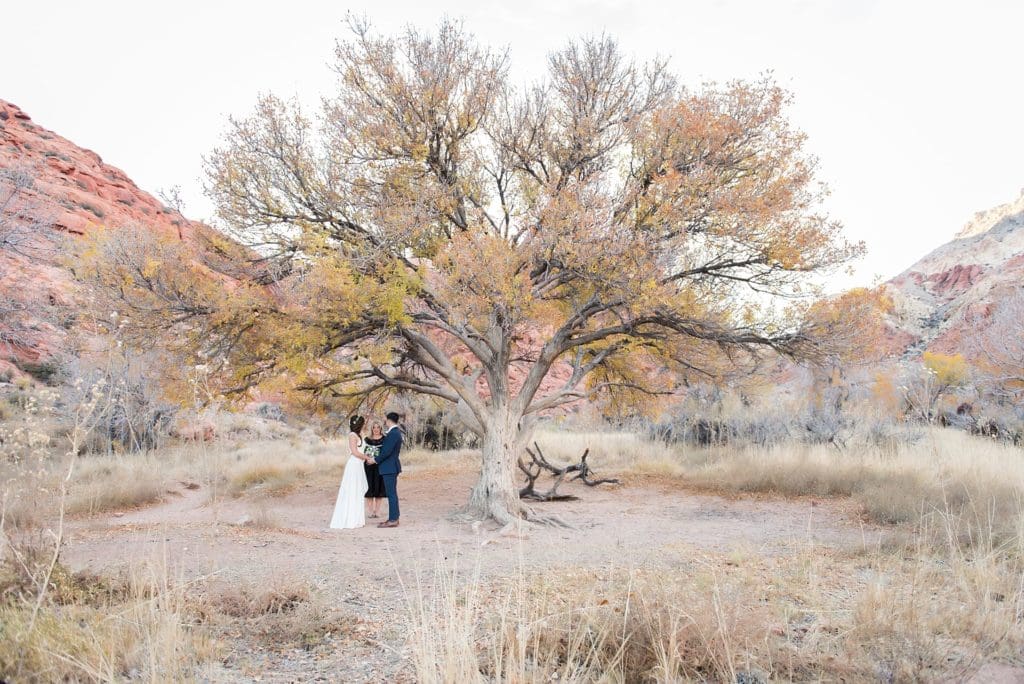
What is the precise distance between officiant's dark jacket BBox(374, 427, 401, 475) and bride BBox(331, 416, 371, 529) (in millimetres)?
263

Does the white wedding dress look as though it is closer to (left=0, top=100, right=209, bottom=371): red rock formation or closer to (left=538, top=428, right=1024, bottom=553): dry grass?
(left=538, top=428, right=1024, bottom=553): dry grass

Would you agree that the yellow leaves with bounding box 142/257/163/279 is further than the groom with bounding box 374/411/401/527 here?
No

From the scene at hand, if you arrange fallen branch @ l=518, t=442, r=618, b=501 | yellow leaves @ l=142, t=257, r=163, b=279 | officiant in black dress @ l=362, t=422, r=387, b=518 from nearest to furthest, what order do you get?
yellow leaves @ l=142, t=257, r=163, b=279
officiant in black dress @ l=362, t=422, r=387, b=518
fallen branch @ l=518, t=442, r=618, b=501

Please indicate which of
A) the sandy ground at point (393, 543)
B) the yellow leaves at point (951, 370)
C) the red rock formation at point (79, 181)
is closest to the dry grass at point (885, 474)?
the sandy ground at point (393, 543)

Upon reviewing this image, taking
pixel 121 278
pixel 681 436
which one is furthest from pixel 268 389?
pixel 681 436

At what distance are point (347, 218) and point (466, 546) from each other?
5770 millimetres

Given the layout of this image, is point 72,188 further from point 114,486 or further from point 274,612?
point 274,612

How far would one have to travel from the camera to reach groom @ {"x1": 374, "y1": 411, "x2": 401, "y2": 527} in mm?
10750

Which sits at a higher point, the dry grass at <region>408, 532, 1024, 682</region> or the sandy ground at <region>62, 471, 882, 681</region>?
the dry grass at <region>408, 532, 1024, 682</region>

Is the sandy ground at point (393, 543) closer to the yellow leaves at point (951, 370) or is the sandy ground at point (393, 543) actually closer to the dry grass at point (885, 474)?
the dry grass at point (885, 474)

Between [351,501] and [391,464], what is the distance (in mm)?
884

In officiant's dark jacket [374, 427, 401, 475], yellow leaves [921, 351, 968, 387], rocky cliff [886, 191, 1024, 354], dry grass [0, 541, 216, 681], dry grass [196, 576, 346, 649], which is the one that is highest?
rocky cliff [886, 191, 1024, 354]

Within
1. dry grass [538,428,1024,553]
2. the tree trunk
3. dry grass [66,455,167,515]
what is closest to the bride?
the tree trunk

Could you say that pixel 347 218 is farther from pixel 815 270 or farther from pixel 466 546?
pixel 815 270
